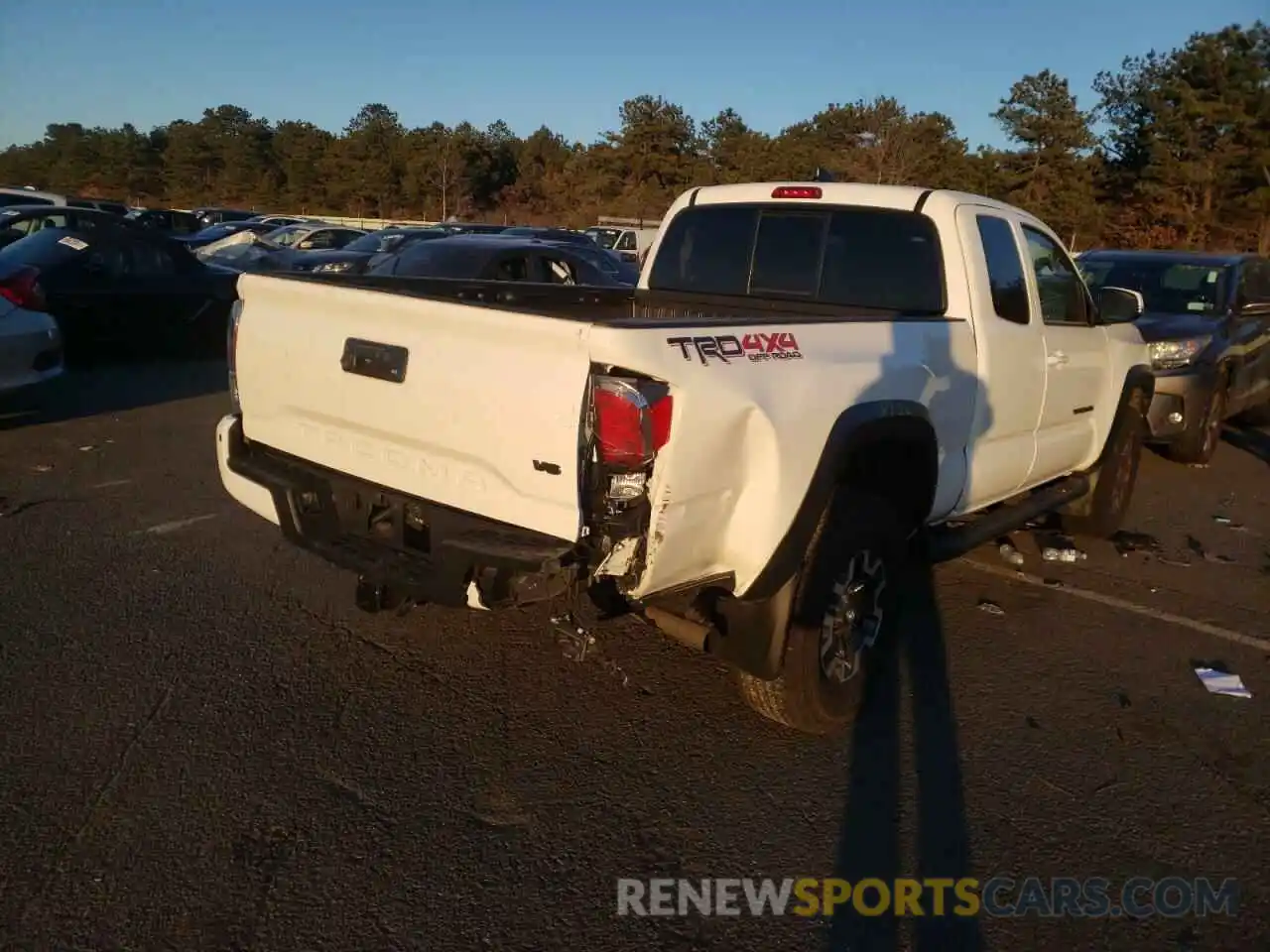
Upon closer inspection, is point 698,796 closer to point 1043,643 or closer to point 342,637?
point 342,637

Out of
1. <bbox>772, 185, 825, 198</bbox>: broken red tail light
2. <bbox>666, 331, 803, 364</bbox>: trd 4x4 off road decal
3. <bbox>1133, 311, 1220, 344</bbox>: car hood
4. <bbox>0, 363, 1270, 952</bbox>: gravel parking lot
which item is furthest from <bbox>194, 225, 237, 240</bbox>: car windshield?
<bbox>666, 331, 803, 364</bbox>: trd 4x4 off road decal

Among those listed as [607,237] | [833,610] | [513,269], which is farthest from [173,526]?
[607,237]

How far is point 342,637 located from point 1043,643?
3.37 meters

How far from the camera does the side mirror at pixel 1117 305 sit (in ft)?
18.5

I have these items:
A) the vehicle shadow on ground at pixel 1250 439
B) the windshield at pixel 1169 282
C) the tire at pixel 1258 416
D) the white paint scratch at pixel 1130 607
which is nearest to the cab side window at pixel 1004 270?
the white paint scratch at pixel 1130 607

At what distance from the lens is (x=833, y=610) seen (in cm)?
374

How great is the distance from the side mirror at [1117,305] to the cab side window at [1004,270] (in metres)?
1.04

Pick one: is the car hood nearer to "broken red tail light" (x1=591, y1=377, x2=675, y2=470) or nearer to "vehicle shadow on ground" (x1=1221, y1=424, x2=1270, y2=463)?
"vehicle shadow on ground" (x1=1221, y1=424, x2=1270, y2=463)

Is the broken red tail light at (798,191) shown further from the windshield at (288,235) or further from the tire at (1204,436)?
the windshield at (288,235)

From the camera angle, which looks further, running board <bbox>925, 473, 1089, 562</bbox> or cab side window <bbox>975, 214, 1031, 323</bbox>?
cab side window <bbox>975, 214, 1031, 323</bbox>

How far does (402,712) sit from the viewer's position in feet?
12.6

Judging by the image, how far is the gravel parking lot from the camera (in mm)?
2783

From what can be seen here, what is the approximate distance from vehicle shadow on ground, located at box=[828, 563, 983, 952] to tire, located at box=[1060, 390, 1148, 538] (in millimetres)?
2188

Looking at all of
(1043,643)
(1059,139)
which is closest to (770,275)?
(1043,643)
